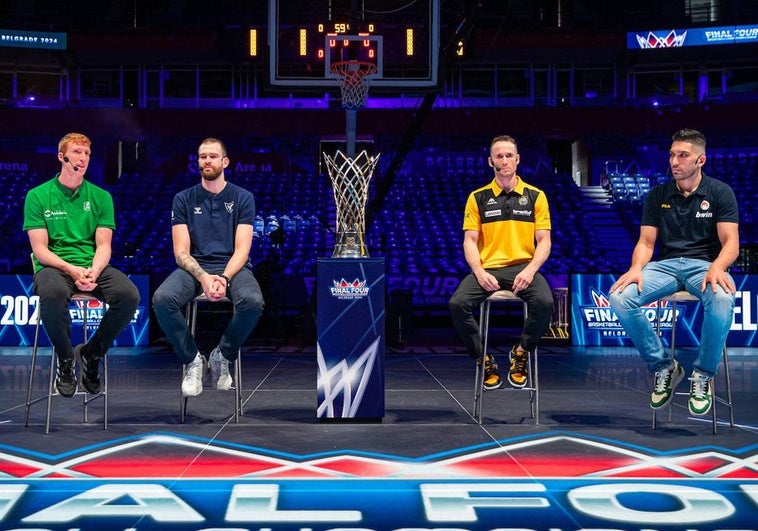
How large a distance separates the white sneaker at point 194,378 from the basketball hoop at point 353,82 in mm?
6622

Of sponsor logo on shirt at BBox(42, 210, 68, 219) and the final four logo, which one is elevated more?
sponsor logo on shirt at BBox(42, 210, 68, 219)

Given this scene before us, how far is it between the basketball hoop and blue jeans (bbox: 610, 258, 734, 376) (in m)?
6.66

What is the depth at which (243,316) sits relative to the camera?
4.54m

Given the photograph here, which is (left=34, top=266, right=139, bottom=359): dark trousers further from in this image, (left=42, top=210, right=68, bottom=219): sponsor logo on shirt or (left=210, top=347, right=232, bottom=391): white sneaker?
(left=210, top=347, right=232, bottom=391): white sneaker

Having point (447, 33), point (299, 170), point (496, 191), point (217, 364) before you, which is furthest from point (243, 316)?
point (299, 170)

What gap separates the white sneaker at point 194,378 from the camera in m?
4.44

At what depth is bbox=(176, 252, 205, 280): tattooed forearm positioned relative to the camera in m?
4.61

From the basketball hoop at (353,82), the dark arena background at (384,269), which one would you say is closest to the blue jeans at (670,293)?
the dark arena background at (384,269)

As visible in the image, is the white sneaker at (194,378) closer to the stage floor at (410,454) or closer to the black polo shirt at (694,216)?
the stage floor at (410,454)

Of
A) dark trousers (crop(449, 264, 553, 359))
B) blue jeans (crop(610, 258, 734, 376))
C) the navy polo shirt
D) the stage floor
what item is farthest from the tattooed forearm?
blue jeans (crop(610, 258, 734, 376))

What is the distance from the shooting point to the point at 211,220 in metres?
4.88

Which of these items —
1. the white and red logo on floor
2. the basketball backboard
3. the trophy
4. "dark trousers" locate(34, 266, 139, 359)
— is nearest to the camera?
the white and red logo on floor

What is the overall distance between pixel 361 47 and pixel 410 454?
8.51 metres

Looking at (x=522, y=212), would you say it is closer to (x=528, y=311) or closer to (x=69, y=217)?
(x=528, y=311)
